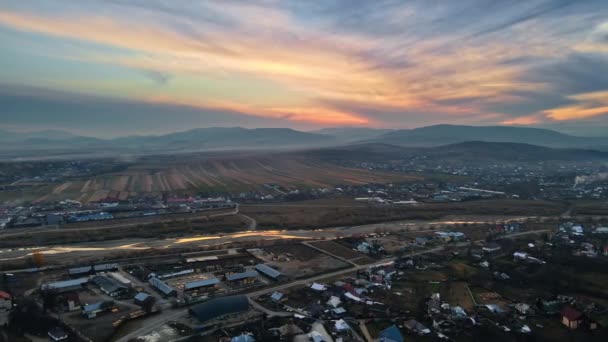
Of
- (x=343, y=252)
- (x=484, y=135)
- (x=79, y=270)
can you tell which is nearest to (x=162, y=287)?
(x=79, y=270)

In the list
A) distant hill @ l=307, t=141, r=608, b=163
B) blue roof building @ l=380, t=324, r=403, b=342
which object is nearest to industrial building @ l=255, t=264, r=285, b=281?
blue roof building @ l=380, t=324, r=403, b=342

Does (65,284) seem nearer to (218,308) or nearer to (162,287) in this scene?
(162,287)

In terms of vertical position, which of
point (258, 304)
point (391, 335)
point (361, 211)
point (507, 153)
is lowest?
point (258, 304)

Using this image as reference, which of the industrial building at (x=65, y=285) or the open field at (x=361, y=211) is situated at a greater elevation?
the open field at (x=361, y=211)

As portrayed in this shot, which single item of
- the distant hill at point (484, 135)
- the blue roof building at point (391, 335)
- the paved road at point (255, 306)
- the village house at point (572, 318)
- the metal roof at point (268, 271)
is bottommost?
the paved road at point (255, 306)

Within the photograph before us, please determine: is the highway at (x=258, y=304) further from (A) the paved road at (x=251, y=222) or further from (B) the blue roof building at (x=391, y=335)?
(A) the paved road at (x=251, y=222)

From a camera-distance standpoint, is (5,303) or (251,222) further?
(251,222)

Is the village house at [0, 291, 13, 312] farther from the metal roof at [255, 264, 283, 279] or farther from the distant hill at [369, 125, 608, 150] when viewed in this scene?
the distant hill at [369, 125, 608, 150]

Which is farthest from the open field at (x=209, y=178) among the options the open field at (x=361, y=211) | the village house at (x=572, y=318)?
the village house at (x=572, y=318)
